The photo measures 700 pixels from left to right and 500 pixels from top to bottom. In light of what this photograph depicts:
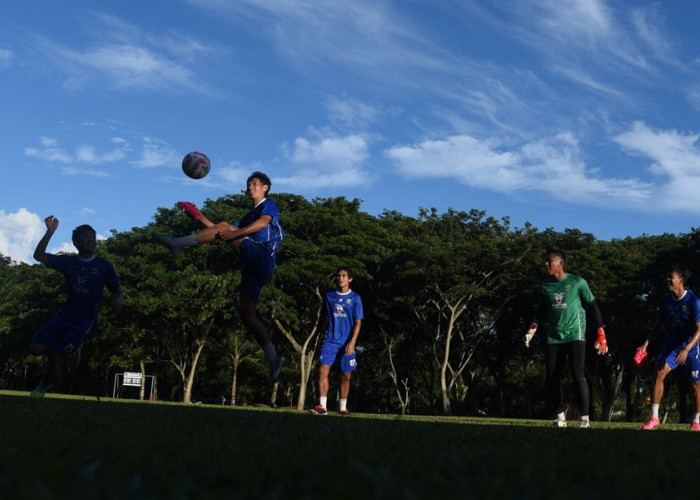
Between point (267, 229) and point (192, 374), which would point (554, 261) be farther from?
point (192, 374)

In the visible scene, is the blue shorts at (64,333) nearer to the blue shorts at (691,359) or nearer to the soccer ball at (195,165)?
the soccer ball at (195,165)

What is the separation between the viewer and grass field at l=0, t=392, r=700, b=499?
2508 mm

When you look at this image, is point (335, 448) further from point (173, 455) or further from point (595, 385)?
point (595, 385)

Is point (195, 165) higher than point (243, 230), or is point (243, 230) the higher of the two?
point (195, 165)

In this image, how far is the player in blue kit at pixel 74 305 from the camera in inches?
412

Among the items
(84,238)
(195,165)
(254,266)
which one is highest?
(195,165)

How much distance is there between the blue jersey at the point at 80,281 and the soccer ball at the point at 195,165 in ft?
6.07

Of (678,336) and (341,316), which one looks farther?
(341,316)

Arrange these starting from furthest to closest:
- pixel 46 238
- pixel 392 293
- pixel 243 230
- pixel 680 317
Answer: pixel 392 293, pixel 680 317, pixel 46 238, pixel 243 230

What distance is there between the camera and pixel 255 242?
915 centimetres

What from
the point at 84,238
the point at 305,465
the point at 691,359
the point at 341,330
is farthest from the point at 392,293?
the point at 305,465

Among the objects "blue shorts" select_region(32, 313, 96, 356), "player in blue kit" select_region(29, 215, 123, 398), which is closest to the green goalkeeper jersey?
"player in blue kit" select_region(29, 215, 123, 398)

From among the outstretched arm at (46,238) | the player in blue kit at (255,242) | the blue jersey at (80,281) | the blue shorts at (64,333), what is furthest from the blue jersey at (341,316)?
the outstretched arm at (46,238)

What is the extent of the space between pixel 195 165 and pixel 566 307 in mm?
5709
